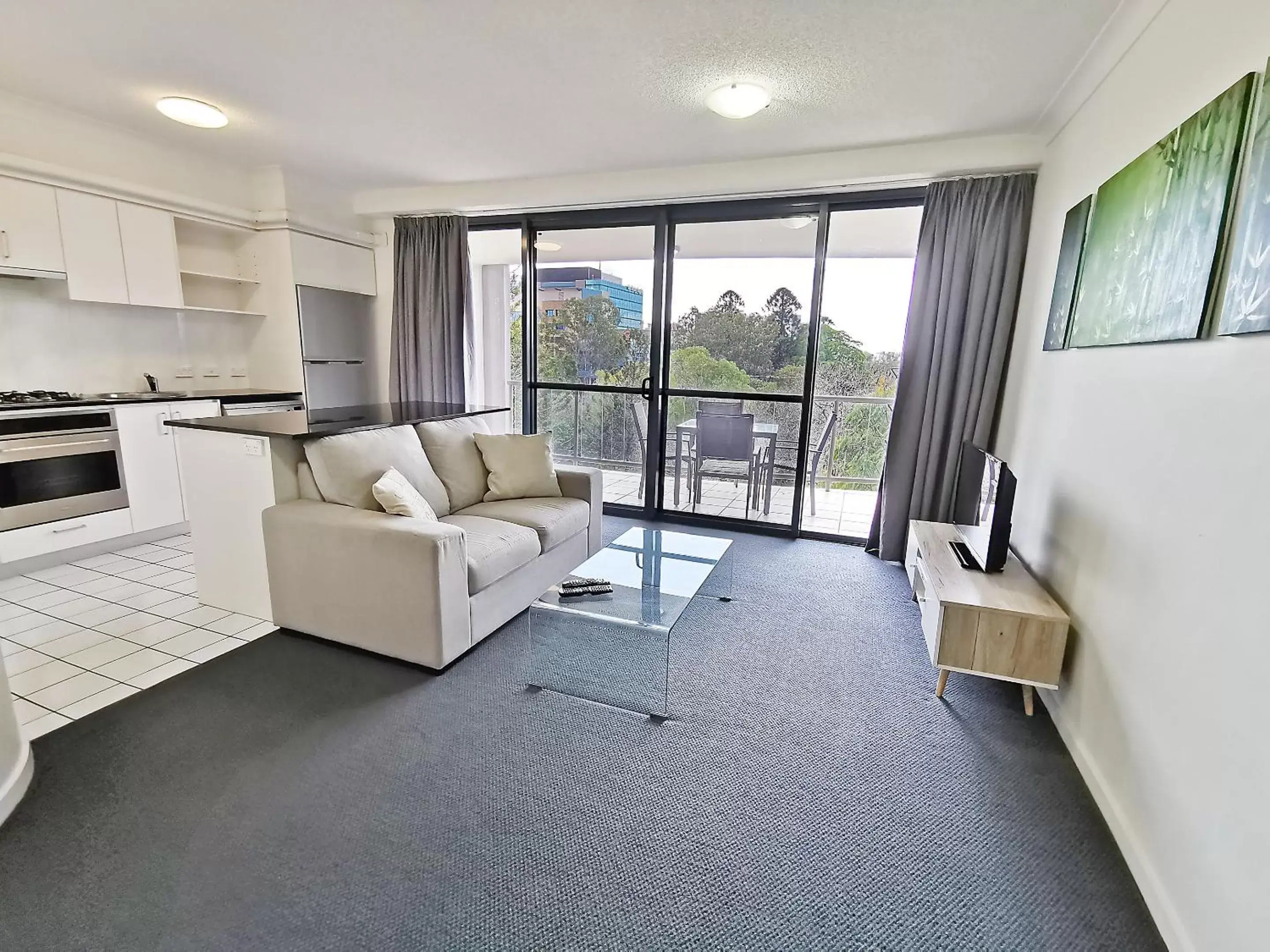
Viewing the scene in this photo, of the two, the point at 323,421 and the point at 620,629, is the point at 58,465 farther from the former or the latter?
the point at 620,629

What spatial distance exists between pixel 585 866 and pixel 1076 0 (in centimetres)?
309

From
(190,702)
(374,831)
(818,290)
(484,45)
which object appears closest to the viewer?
(374,831)

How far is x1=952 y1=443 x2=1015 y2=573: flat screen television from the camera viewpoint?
226cm

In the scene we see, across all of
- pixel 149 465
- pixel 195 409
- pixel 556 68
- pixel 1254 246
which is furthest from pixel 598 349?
pixel 1254 246

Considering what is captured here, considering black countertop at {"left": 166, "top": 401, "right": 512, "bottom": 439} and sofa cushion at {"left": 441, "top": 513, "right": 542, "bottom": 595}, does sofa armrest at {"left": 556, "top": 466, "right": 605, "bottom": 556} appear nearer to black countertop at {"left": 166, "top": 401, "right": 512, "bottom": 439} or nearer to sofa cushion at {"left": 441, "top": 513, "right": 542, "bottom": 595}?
sofa cushion at {"left": 441, "top": 513, "right": 542, "bottom": 595}

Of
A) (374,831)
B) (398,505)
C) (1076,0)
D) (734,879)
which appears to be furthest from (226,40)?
(734,879)

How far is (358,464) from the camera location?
101 inches

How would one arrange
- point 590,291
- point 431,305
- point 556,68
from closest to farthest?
1. point 556,68
2. point 590,291
3. point 431,305

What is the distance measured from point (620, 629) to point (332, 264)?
12.8ft

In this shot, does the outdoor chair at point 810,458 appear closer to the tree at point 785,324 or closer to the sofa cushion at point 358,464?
the tree at point 785,324

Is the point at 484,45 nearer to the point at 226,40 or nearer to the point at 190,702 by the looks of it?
the point at 226,40

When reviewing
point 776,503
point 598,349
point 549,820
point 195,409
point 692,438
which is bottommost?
point 549,820

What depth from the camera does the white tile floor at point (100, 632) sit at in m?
2.09

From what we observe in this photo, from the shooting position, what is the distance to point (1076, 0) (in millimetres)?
1921
